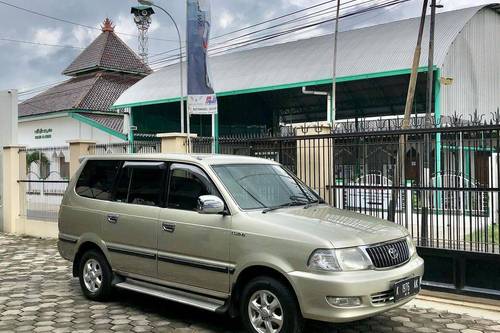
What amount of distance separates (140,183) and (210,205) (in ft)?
5.09

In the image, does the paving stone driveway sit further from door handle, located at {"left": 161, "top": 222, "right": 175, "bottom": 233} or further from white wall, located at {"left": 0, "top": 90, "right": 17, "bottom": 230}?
white wall, located at {"left": 0, "top": 90, "right": 17, "bottom": 230}

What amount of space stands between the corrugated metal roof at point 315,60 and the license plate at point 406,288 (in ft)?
53.2

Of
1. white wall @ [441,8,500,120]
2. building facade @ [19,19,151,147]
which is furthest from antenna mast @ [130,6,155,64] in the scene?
white wall @ [441,8,500,120]

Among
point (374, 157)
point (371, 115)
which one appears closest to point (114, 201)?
point (374, 157)

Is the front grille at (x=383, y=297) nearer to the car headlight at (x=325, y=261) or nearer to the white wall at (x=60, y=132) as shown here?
the car headlight at (x=325, y=261)

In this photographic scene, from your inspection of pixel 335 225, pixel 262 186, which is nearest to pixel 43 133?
pixel 262 186

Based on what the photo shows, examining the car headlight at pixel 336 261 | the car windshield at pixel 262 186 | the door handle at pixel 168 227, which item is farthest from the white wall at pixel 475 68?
the car headlight at pixel 336 261

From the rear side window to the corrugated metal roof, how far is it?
623 inches

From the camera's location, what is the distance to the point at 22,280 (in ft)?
28.6

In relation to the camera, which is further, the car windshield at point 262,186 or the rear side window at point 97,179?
the rear side window at point 97,179

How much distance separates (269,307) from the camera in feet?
16.7

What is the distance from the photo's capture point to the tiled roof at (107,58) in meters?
38.5

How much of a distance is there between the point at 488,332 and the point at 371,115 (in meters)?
28.4

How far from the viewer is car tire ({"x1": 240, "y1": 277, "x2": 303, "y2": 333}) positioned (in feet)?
16.1
